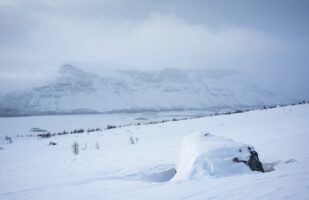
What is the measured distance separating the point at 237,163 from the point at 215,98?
192853 mm

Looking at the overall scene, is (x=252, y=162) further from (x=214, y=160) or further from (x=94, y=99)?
(x=94, y=99)

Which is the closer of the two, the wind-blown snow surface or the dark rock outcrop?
the wind-blown snow surface

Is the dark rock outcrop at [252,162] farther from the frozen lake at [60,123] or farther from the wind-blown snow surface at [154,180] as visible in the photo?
the frozen lake at [60,123]

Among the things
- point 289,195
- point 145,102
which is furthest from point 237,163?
point 145,102

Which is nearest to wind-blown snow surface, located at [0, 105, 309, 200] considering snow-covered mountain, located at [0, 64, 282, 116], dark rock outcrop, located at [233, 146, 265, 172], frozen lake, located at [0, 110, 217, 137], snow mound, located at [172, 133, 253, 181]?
snow mound, located at [172, 133, 253, 181]

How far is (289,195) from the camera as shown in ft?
15.7

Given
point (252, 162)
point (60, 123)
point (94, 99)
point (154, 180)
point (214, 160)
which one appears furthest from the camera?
point (94, 99)

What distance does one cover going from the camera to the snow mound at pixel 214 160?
6.98 m

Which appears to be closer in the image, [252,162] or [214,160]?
[214,160]

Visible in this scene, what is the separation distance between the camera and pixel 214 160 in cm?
711

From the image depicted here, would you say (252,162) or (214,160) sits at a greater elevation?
(214,160)

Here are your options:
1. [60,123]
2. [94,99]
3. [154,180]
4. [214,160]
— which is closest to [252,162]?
[214,160]

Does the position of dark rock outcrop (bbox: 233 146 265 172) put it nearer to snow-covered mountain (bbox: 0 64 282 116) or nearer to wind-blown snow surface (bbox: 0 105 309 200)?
wind-blown snow surface (bbox: 0 105 309 200)

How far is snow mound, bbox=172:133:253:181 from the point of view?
698 centimetres
